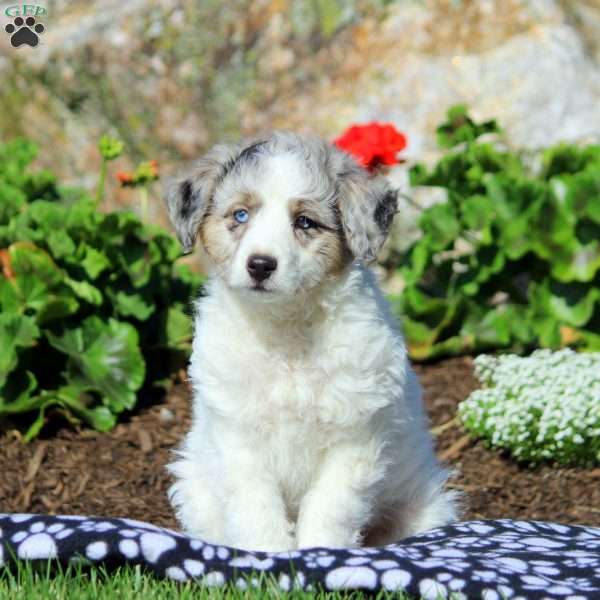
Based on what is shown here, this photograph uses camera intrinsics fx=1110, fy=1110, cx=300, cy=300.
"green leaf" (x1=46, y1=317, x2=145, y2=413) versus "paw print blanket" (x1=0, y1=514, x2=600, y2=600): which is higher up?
"green leaf" (x1=46, y1=317, x2=145, y2=413)

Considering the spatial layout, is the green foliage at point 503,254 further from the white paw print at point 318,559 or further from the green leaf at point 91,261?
the white paw print at point 318,559

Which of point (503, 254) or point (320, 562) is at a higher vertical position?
point (503, 254)

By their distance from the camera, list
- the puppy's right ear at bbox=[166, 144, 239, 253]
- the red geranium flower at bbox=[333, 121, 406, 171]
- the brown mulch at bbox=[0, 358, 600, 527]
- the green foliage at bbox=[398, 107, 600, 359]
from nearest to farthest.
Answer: the puppy's right ear at bbox=[166, 144, 239, 253]
the brown mulch at bbox=[0, 358, 600, 527]
the red geranium flower at bbox=[333, 121, 406, 171]
the green foliage at bbox=[398, 107, 600, 359]

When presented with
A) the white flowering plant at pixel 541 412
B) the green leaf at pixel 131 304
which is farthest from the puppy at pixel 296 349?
the green leaf at pixel 131 304

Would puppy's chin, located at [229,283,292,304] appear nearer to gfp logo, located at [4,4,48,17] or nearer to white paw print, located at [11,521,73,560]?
white paw print, located at [11,521,73,560]

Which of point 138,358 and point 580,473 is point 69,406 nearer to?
point 138,358

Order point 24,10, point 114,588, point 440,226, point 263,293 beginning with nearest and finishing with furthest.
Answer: point 114,588, point 263,293, point 440,226, point 24,10

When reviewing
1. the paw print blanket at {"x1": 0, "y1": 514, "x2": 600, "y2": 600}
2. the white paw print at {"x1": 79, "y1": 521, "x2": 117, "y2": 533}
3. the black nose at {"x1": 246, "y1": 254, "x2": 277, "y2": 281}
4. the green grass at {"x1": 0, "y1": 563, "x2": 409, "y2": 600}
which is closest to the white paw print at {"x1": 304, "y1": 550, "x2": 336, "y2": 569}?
the paw print blanket at {"x1": 0, "y1": 514, "x2": 600, "y2": 600}

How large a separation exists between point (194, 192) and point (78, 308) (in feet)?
6.26

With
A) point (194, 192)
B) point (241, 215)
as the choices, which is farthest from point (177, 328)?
point (241, 215)

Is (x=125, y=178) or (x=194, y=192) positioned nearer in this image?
(x=194, y=192)

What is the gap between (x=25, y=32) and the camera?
730cm

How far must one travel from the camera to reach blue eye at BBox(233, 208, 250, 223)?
374cm

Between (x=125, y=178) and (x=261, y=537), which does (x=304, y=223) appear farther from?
(x=125, y=178)
